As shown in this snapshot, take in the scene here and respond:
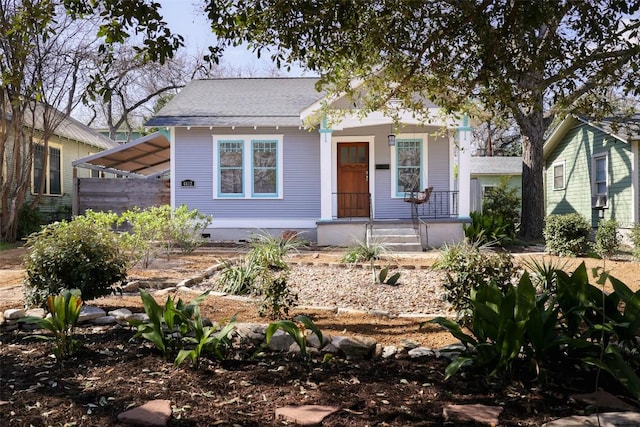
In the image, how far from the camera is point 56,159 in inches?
688

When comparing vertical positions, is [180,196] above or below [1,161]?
below

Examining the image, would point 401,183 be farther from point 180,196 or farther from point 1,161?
point 1,161

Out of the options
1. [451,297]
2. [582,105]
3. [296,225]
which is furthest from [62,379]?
[296,225]

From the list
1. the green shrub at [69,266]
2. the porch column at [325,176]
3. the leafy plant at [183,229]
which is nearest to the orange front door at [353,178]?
the porch column at [325,176]

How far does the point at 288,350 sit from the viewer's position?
11.4ft

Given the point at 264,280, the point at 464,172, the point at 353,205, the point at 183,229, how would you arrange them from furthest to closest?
1. the point at 353,205
2. the point at 464,172
3. the point at 183,229
4. the point at 264,280

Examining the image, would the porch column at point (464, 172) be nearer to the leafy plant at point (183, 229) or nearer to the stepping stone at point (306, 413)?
the leafy plant at point (183, 229)

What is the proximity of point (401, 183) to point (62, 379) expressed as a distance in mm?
11616

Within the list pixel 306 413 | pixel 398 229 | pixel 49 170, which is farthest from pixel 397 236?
pixel 49 170

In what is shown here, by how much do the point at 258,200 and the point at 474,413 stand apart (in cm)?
1165

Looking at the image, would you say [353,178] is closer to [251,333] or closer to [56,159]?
[56,159]

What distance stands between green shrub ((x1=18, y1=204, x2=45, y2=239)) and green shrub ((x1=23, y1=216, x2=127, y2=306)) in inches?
406

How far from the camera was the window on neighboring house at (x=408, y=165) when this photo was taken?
13.8 m

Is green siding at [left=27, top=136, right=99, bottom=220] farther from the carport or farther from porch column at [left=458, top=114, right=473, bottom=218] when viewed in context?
porch column at [left=458, top=114, right=473, bottom=218]
